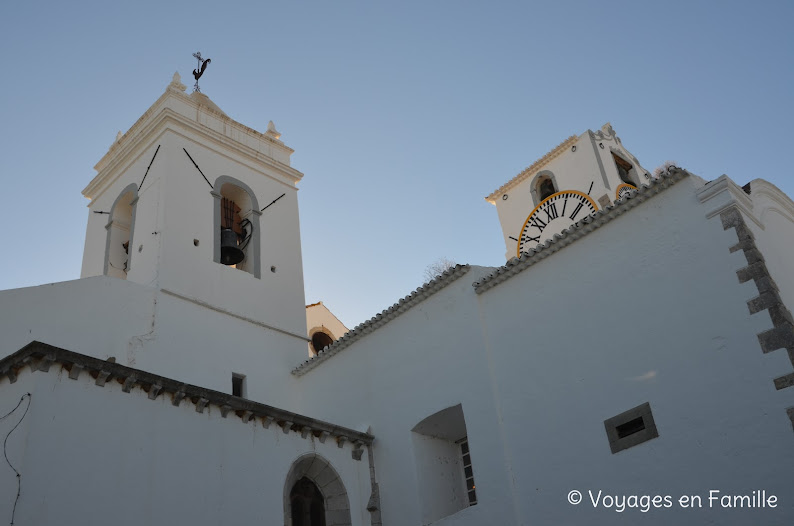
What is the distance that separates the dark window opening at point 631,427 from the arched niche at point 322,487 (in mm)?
4546

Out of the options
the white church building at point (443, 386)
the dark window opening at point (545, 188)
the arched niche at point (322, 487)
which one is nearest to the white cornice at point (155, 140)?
the white church building at point (443, 386)

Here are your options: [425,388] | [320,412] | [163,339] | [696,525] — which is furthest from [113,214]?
[696,525]

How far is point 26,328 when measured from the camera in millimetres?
12188

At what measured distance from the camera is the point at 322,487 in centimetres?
1230

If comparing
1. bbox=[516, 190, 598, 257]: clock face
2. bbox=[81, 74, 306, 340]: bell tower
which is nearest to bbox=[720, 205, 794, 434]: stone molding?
bbox=[516, 190, 598, 257]: clock face

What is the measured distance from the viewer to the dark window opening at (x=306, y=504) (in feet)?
39.1

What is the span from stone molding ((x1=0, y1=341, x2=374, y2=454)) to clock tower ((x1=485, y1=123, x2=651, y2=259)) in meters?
7.75

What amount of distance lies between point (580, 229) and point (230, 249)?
796cm

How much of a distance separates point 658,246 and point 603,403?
219 centimetres

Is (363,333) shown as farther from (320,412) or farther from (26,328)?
(26,328)

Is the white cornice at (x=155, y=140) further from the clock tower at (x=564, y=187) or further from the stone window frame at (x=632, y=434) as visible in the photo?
the stone window frame at (x=632, y=434)

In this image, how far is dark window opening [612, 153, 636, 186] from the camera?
19750 millimetres

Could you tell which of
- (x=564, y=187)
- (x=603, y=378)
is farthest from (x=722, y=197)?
(x=564, y=187)

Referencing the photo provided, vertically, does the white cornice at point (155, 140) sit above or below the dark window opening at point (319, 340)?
above
